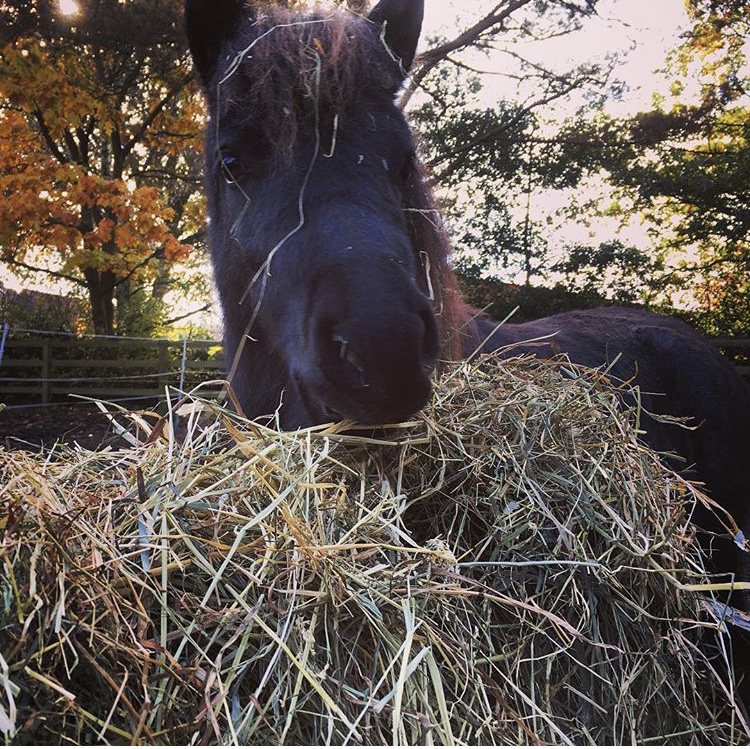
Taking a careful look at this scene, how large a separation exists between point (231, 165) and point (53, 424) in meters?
10.3

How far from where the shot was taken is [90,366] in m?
13.2

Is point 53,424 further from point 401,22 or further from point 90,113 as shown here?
point 401,22

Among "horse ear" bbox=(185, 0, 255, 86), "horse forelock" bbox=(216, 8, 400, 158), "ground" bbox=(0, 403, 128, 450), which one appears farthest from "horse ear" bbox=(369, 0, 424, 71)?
"ground" bbox=(0, 403, 128, 450)

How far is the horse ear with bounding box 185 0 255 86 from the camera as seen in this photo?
257 cm

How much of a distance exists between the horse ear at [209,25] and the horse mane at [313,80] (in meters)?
0.09

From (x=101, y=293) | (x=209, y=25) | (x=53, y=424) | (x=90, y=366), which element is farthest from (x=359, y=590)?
(x=90, y=366)

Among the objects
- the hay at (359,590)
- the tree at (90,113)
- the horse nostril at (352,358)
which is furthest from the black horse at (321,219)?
the tree at (90,113)

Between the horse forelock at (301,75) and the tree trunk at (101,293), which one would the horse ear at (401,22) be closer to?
the horse forelock at (301,75)

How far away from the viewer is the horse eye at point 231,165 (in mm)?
2318

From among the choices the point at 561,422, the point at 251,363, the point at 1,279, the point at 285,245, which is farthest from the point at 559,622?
the point at 1,279

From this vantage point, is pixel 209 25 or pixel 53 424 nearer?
pixel 209 25

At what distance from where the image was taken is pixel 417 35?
2.99m

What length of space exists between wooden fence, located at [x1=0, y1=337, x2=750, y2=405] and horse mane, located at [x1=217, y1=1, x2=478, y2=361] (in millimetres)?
10731

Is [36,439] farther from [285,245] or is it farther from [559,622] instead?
[559,622]
